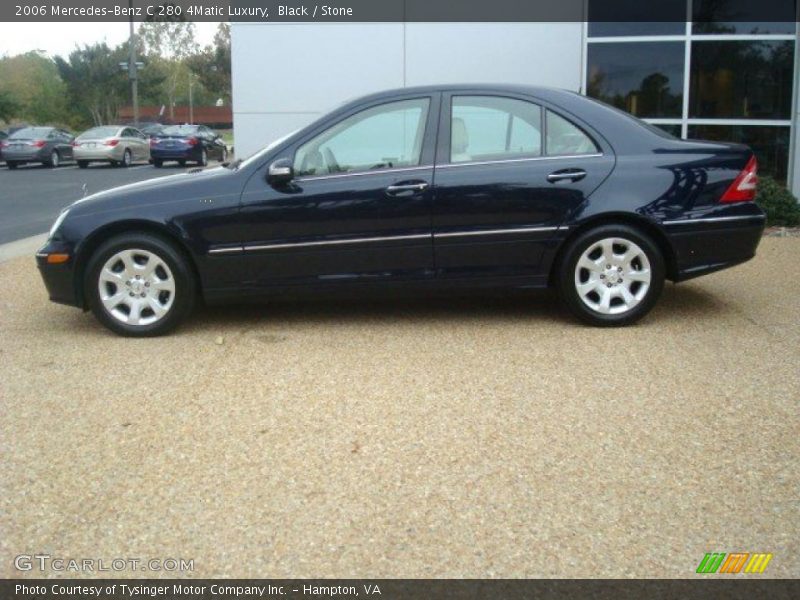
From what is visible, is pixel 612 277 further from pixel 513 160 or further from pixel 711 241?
pixel 513 160

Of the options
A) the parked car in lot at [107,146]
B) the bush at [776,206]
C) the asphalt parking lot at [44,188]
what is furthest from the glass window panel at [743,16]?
the parked car in lot at [107,146]

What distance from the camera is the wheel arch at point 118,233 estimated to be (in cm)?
611

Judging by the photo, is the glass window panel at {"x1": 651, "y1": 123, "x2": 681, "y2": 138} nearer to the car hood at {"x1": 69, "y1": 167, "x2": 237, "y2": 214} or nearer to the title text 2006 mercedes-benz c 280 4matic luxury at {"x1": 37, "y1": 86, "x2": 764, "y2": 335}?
the title text 2006 mercedes-benz c 280 4matic luxury at {"x1": 37, "y1": 86, "x2": 764, "y2": 335}

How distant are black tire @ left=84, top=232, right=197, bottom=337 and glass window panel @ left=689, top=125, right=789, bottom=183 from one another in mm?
7692

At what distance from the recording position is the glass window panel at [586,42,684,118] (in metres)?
11.6

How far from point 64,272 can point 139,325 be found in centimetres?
61

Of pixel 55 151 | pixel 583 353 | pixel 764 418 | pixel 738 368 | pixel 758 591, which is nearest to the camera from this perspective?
pixel 758 591

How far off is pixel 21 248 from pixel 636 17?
310 inches

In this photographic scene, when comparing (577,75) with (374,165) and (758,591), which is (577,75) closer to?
(374,165)

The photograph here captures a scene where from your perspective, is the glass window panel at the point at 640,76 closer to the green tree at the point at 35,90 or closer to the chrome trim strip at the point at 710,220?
the chrome trim strip at the point at 710,220

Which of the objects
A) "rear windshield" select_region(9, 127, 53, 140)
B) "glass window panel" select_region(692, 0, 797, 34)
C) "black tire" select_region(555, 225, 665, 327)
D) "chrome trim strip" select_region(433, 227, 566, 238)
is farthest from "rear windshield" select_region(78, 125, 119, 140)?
"black tire" select_region(555, 225, 665, 327)

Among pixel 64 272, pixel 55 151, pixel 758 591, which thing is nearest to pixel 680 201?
pixel 758 591

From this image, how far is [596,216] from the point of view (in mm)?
6102

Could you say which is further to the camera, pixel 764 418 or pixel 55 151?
pixel 55 151
